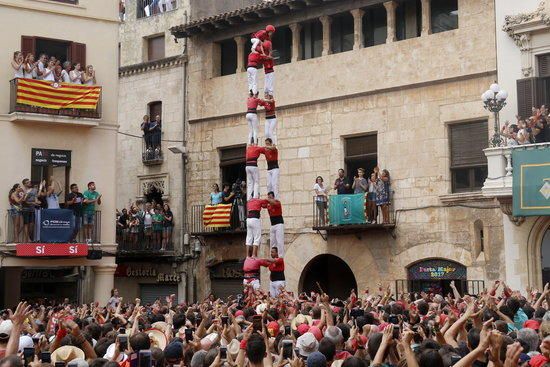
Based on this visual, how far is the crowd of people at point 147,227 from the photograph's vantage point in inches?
1270

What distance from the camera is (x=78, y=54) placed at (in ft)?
93.5

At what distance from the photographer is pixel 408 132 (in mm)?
26984

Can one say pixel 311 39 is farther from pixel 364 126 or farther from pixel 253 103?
pixel 253 103

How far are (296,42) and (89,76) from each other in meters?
6.68

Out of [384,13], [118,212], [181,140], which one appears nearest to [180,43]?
[181,140]

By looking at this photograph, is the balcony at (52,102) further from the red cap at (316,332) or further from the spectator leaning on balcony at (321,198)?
the red cap at (316,332)

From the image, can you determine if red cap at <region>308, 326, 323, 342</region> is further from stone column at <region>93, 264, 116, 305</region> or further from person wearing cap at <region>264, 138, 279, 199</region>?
stone column at <region>93, 264, 116, 305</region>

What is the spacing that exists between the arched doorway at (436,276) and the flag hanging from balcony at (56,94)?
10762 mm

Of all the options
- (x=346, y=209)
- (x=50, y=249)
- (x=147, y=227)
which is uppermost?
(x=346, y=209)

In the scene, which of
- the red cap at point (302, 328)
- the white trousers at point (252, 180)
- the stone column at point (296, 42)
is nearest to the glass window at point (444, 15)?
the stone column at point (296, 42)

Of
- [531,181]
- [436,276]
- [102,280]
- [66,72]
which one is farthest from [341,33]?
[102,280]

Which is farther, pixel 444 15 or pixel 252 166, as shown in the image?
pixel 444 15

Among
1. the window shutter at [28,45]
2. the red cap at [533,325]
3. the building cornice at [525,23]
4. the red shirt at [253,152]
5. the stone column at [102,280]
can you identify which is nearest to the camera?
the red cap at [533,325]

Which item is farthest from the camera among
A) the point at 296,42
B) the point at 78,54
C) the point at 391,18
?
the point at 296,42
